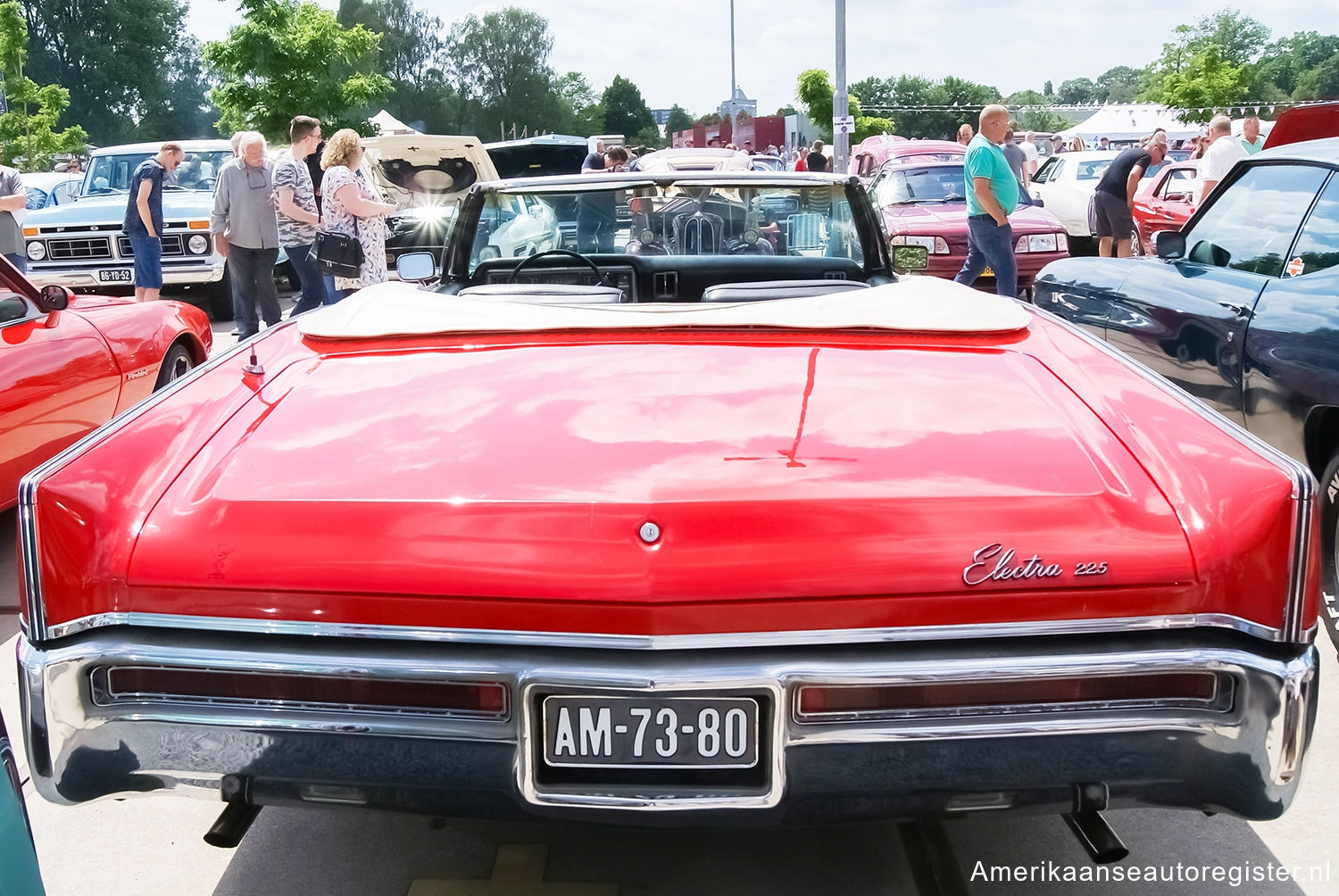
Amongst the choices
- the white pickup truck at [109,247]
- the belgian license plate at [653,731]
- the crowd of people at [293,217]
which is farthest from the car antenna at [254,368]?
the white pickup truck at [109,247]

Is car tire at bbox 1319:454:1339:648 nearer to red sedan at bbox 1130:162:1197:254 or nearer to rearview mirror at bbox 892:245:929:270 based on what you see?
rearview mirror at bbox 892:245:929:270

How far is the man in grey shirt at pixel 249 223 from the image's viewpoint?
8602 millimetres

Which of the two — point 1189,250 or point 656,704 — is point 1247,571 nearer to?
point 656,704

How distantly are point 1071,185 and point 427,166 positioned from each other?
8.51m

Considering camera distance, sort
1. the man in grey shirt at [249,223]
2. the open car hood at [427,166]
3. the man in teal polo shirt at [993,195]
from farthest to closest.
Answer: the open car hood at [427,166] → the man in teal polo shirt at [993,195] → the man in grey shirt at [249,223]

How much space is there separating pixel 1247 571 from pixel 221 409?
190 centimetres

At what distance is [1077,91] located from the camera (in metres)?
184

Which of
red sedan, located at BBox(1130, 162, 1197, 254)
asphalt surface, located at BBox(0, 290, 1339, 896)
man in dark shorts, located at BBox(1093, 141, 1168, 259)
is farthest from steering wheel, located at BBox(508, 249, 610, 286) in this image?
red sedan, located at BBox(1130, 162, 1197, 254)

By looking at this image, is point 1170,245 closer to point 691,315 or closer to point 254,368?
point 691,315

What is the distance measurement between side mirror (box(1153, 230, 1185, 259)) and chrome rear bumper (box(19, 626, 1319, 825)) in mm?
3552

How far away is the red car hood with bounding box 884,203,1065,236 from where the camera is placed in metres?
11.2

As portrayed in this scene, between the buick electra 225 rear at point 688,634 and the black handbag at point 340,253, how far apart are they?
20.0ft

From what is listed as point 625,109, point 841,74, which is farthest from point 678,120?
point 841,74

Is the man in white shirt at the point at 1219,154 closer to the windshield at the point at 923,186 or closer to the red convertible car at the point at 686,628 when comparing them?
the windshield at the point at 923,186
